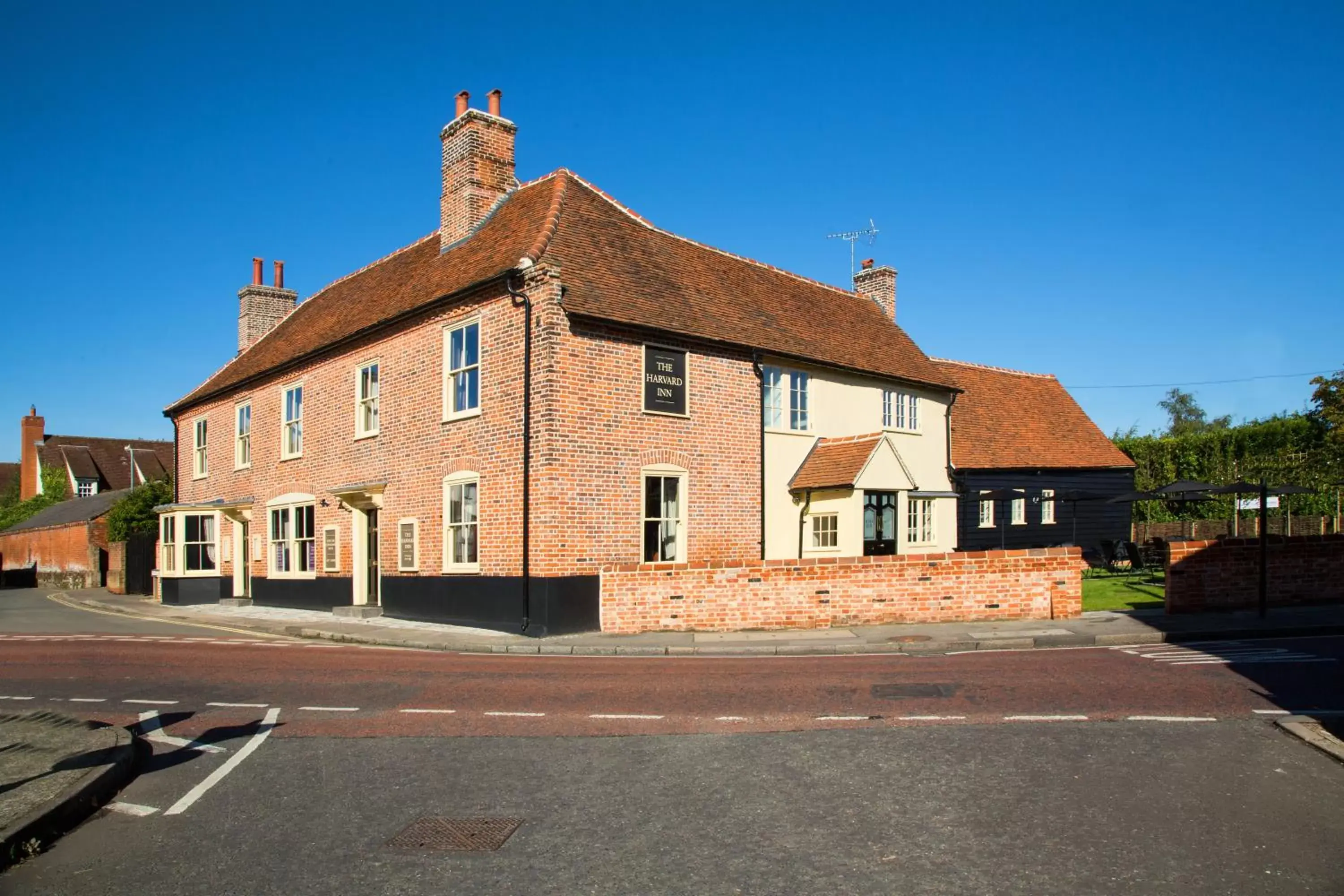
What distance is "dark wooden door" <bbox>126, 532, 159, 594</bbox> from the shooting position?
37.3 m

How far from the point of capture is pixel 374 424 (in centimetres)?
2331

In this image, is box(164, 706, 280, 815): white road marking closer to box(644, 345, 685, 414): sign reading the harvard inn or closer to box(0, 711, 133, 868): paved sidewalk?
box(0, 711, 133, 868): paved sidewalk

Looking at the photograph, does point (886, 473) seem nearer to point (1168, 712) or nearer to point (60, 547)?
point (1168, 712)

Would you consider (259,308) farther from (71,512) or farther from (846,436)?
(71,512)

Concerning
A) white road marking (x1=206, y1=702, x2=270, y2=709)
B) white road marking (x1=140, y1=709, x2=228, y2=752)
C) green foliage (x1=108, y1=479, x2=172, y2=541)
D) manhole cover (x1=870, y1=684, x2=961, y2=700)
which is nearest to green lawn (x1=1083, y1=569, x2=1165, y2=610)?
manhole cover (x1=870, y1=684, x2=961, y2=700)

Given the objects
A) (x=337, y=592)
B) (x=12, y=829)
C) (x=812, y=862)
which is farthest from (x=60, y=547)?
(x=812, y=862)

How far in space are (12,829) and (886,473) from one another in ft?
64.8

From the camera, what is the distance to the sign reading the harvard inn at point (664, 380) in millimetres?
20000

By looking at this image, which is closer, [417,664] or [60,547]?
[417,664]

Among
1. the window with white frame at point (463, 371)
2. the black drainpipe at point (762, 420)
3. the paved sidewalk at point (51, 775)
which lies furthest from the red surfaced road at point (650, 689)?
the black drainpipe at point (762, 420)

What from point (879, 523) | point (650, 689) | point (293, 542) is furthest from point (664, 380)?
point (293, 542)

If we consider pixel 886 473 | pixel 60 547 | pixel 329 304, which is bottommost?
pixel 60 547

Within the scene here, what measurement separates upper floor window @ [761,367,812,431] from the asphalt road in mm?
10310

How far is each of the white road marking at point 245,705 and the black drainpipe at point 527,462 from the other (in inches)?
279
